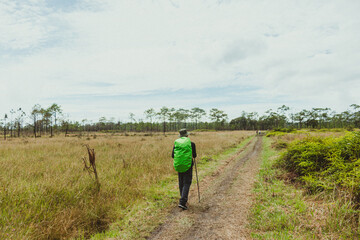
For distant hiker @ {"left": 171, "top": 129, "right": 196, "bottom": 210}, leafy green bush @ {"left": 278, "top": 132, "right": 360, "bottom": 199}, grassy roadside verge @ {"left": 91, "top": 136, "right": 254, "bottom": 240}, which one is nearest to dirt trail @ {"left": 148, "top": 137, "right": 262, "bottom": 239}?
grassy roadside verge @ {"left": 91, "top": 136, "right": 254, "bottom": 240}

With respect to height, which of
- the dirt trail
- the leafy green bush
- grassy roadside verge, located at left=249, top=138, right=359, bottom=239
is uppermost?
the leafy green bush

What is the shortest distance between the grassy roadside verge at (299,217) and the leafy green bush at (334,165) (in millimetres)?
389

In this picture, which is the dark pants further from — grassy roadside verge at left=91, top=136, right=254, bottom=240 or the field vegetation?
the field vegetation

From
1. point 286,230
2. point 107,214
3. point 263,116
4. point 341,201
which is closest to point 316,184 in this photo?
point 341,201

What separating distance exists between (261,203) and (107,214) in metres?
4.36

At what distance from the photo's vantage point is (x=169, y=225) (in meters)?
3.84

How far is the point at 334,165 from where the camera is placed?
15.4 feet

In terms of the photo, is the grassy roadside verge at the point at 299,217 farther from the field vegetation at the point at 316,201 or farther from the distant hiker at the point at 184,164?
the distant hiker at the point at 184,164

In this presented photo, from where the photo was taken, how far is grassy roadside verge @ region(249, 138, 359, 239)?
308 cm

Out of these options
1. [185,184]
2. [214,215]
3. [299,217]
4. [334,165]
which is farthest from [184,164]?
[334,165]

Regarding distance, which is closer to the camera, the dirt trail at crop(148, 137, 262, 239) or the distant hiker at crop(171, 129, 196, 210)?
the dirt trail at crop(148, 137, 262, 239)

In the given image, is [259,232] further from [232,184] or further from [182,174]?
[232,184]

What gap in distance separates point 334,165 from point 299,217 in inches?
88.2

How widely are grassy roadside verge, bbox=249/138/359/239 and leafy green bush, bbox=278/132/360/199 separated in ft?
1.28
